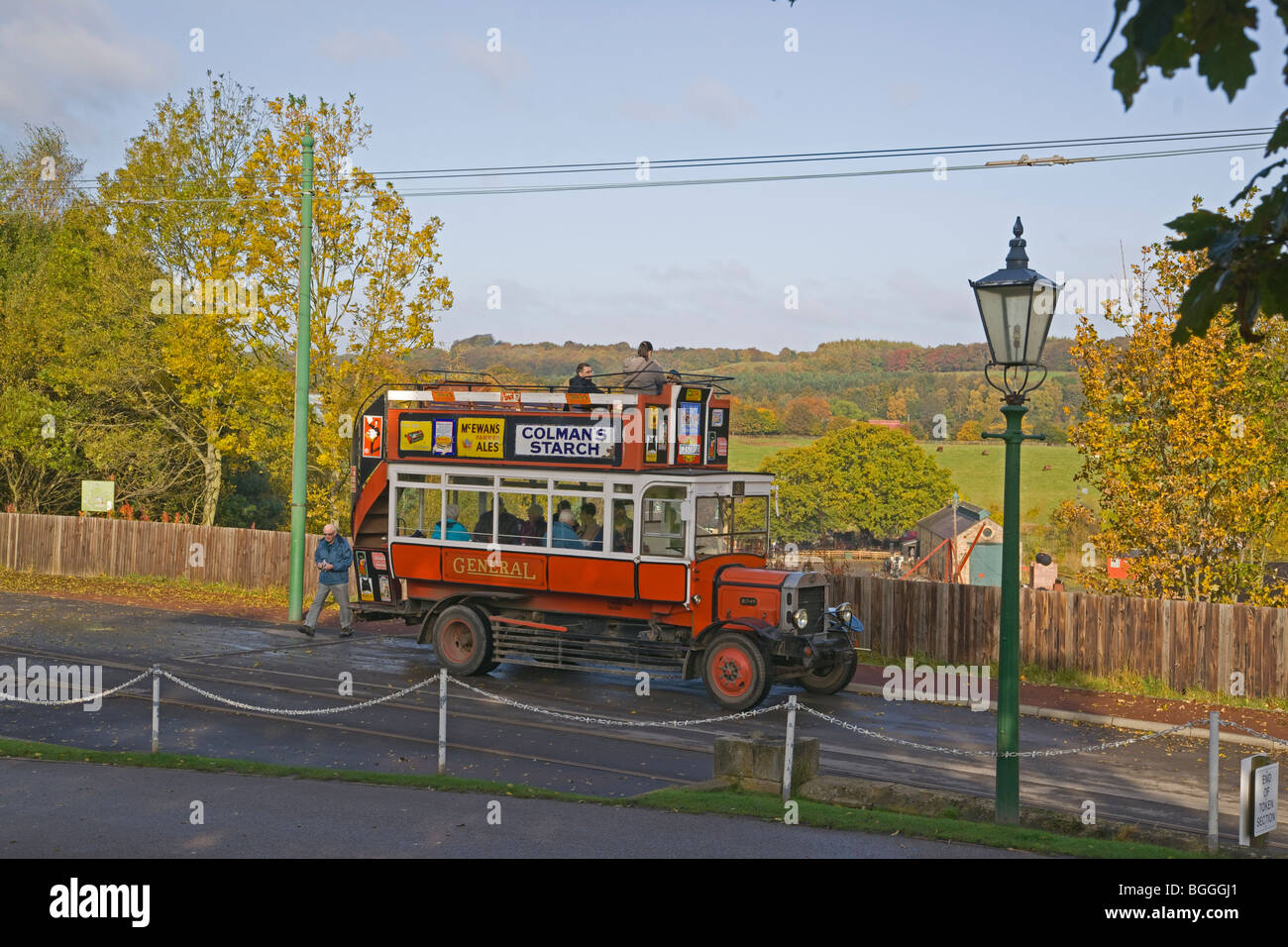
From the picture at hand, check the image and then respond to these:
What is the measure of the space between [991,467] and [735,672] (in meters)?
93.3

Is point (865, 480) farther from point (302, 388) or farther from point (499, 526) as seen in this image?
Result: point (499, 526)

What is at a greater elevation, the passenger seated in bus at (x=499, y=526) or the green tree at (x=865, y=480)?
the green tree at (x=865, y=480)

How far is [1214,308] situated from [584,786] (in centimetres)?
866

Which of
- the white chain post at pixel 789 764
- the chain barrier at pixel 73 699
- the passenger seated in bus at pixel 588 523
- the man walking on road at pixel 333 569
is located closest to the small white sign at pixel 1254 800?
the white chain post at pixel 789 764

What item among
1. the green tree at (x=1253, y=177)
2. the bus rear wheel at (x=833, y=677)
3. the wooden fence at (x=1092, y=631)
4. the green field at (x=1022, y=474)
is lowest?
the bus rear wheel at (x=833, y=677)

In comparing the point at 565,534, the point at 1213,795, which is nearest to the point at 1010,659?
the point at 1213,795

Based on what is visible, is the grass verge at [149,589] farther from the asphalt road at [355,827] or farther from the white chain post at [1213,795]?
the white chain post at [1213,795]

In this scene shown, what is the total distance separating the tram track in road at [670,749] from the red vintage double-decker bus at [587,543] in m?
0.96

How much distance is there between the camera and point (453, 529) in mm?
18719

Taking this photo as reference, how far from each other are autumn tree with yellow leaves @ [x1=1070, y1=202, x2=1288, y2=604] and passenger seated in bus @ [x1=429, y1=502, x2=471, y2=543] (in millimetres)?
10848

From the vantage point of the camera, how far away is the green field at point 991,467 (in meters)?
89.4
